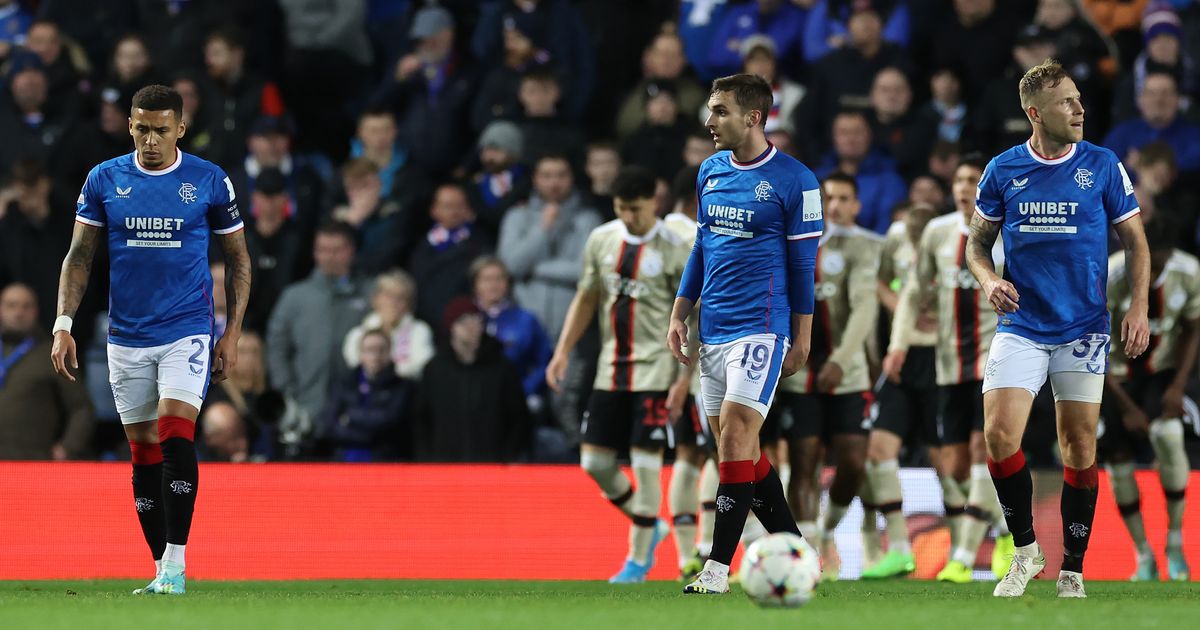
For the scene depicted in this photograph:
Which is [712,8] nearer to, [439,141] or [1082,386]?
[439,141]

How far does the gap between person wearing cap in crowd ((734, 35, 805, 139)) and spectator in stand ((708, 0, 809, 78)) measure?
39cm

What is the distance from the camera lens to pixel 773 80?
16203mm

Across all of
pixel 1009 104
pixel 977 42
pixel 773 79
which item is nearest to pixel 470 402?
pixel 773 79

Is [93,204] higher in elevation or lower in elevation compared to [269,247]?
higher

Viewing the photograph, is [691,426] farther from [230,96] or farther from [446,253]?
[230,96]

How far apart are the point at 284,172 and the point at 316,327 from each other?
78.9 inches

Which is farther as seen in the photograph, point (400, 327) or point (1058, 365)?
point (400, 327)

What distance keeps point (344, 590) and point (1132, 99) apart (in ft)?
28.1

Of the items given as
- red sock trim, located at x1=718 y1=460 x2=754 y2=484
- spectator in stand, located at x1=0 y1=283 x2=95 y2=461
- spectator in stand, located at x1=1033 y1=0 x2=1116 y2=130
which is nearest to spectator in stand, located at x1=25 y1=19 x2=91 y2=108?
spectator in stand, located at x1=0 y1=283 x2=95 y2=461

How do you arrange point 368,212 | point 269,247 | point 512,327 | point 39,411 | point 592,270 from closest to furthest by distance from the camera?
1. point 592,270
2. point 39,411
3. point 512,327
4. point 269,247
5. point 368,212

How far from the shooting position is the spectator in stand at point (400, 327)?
1489 cm

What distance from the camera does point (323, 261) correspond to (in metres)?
15.5

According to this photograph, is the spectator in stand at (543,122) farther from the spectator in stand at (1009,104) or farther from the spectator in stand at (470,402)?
the spectator in stand at (1009,104)

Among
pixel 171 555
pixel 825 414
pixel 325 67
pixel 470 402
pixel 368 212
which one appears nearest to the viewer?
pixel 171 555
